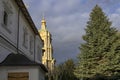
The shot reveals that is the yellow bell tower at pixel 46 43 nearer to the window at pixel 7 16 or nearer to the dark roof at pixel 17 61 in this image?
the window at pixel 7 16

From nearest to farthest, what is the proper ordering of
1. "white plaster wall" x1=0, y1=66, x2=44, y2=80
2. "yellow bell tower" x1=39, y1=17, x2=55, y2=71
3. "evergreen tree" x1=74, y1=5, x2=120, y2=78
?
"white plaster wall" x1=0, y1=66, x2=44, y2=80, "evergreen tree" x1=74, y1=5, x2=120, y2=78, "yellow bell tower" x1=39, y1=17, x2=55, y2=71

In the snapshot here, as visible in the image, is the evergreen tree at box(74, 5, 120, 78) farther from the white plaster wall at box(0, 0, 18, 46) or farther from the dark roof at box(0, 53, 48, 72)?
the dark roof at box(0, 53, 48, 72)

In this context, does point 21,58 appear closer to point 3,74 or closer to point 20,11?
point 3,74

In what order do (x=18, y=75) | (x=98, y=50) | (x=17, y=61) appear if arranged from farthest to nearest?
(x=98, y=50)
(x=17, y=61)
(x=18, y=75)

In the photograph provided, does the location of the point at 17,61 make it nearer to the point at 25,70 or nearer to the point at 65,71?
the point at 25,70

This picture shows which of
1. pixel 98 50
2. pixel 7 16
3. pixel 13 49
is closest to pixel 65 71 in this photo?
pixel 98 50

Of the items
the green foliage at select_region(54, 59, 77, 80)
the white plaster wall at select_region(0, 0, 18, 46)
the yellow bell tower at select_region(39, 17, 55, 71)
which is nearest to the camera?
the white plaster wall at select_region(0, 0, 18, 46)

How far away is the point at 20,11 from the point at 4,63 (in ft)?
24.1

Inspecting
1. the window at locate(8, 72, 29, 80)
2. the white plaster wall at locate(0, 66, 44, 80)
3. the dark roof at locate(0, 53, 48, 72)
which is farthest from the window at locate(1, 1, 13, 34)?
the window at locate(8, 72, 29, 80)

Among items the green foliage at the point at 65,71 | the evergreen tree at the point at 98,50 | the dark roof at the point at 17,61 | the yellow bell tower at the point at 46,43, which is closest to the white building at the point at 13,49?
the dark roof at the point at 17,61

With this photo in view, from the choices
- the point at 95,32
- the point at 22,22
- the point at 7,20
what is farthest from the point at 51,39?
the point at 7,20

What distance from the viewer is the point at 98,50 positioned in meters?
42.0

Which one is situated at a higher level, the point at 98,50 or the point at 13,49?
the point at 98,50

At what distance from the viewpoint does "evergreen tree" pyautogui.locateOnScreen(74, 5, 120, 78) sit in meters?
41.0
